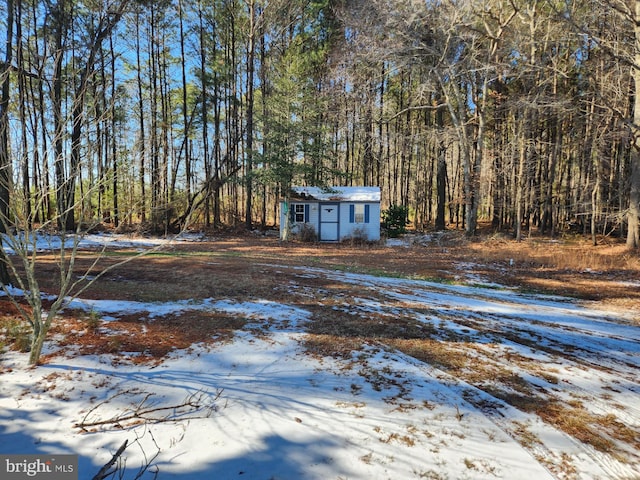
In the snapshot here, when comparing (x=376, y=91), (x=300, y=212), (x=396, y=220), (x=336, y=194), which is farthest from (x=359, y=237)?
(x=376, y=91)

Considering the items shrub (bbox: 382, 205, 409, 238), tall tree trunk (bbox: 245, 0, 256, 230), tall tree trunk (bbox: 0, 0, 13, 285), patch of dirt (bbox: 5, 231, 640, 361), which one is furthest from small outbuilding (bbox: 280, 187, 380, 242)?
tall tree trunk (bbox: 0, 0, 13, 285)

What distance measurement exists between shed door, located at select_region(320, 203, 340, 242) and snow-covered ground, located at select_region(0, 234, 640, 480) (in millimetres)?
13321

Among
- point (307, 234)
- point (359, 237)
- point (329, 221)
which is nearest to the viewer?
point (359, 237)

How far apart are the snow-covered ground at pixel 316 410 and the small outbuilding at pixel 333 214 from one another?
1312 centimetres

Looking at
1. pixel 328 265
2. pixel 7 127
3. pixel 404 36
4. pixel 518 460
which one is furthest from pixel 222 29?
pixel 518 460

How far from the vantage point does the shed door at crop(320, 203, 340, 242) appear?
17.2m

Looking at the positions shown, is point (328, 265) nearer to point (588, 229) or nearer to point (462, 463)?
point (462, 463)

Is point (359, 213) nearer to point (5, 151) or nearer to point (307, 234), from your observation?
point (307, 234)

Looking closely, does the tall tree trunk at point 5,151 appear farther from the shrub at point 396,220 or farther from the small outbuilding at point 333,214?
the shrub at point 396,220

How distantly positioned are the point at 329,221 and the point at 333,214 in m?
0.42

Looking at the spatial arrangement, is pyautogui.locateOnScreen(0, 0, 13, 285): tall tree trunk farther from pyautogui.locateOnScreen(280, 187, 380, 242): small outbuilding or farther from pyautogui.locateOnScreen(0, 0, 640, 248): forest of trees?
pyautogui.locateOnScreen(280, 187, 380, 242): small outbuilding

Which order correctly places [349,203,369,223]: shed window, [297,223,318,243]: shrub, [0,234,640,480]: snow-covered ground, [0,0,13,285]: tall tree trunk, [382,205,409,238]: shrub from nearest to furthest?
[0,234,640,480]: snow-covered ground, [0,0,13,285]: tall tree trunk, [297,223,318,243]: shrub, [349,203,369,223]: shed window, [382,205,409,238]: shrub

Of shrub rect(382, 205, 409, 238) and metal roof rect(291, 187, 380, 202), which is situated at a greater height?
metal roof rect(291, 187, 380, 202)

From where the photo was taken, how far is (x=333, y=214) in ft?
56.6
